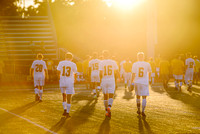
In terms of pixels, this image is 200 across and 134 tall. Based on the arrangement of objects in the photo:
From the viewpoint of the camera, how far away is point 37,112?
10.9 m

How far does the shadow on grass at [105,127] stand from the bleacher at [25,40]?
2159 cm

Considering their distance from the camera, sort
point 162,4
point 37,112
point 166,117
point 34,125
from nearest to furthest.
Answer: point 34,125 < point 166,117 < point 37,112 < point 162,4

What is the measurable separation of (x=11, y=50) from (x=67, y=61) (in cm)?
2623

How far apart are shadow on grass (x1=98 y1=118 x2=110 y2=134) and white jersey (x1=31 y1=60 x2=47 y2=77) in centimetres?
544

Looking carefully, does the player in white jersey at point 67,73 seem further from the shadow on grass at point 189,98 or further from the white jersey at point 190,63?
the white jersey at point 190,63

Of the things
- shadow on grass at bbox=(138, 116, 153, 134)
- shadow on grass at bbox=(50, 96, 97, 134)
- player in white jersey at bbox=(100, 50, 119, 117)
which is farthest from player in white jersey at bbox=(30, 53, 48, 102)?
shadow on grass at bbox=(138, 116, 153, 134)

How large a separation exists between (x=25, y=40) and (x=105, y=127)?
30.0 m

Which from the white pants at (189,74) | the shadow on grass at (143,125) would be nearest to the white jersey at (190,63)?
the white pants at (189,74)

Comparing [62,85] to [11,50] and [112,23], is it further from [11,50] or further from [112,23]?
[112,23]

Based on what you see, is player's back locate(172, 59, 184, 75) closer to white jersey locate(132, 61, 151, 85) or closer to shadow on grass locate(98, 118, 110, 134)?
white jersey locate(132, 61, 151, 85)

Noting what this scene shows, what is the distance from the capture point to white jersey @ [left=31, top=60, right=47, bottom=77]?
13884 millimetres

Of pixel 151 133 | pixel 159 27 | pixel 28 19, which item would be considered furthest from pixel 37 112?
pixel 28 19

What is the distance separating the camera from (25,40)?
36.7 metres

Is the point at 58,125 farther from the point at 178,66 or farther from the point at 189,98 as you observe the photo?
the point at 178,66
